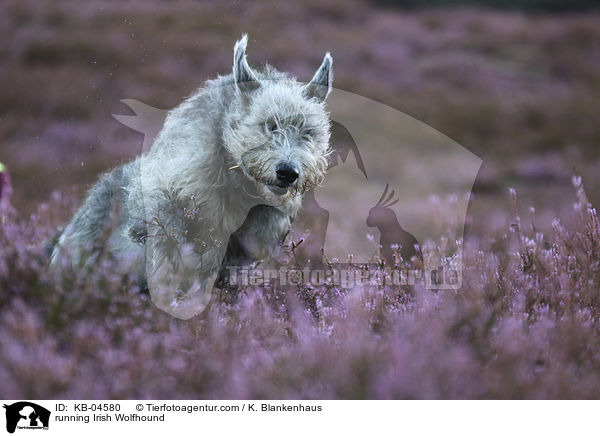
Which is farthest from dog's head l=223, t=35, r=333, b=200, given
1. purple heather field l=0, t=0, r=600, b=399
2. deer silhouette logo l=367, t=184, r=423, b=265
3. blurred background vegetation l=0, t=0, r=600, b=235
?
blurred background vegetation l=0, t=0, r=600, b=235

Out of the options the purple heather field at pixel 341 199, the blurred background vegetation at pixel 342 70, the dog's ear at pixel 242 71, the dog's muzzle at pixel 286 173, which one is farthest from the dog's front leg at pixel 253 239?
the blurred background vegetation at pixel 342 70

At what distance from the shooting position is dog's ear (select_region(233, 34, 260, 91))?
3885mm

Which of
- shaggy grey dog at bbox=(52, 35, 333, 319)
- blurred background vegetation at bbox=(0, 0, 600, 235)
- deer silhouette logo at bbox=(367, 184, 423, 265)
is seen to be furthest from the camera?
blurred background vegetation at bbox=(0, 0, 600, 235)

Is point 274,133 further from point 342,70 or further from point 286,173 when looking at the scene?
point 342,70

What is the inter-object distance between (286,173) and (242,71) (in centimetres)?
80

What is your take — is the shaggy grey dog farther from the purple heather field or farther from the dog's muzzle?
the purple heather field

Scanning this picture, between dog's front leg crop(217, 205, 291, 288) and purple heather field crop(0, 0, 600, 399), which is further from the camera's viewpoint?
dog's front leg crop(217, 205, 291, 288)

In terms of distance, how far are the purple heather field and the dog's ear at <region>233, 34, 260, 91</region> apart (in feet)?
4.67

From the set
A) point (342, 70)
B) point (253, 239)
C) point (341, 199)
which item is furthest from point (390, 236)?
point (342, 70)

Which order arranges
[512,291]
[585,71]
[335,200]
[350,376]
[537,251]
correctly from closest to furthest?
[350,376]
[512,291]
[537,251]
[335,200]
[585,71]

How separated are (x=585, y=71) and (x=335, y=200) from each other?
793 centimetres
